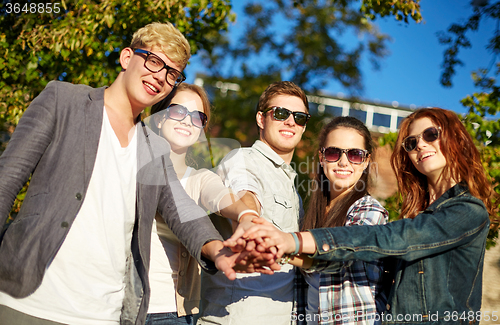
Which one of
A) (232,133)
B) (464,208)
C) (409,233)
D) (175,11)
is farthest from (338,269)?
(232,133)

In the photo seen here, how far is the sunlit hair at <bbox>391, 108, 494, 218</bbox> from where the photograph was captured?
2092 mm

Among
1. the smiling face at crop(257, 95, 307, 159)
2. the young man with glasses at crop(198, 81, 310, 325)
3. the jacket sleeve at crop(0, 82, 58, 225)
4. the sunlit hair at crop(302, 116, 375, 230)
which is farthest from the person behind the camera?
the smiling face at crop(257, 95, 307, 159)

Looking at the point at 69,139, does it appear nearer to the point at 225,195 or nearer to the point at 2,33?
the point at 225,195

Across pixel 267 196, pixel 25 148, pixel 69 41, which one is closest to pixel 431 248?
pixel 267 196

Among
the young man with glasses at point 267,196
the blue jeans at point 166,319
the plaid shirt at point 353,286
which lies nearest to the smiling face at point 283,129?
the young man with glasses at point 267,196

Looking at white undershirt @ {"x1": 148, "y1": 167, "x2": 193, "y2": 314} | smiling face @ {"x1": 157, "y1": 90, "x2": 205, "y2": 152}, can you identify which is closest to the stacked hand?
white undershirt @ {"x1": 148, "y1": 167, "x2": 193, "y2": 314}

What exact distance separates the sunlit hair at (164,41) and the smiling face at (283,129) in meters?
0.84

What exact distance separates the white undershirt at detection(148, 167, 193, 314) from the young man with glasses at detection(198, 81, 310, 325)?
0.89ft

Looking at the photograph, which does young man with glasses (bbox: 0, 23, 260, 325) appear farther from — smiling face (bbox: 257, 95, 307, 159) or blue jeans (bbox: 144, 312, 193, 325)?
smiling face (bbox: 257, 95, 307, 159)

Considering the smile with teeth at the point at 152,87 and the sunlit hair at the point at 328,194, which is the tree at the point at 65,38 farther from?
the sunlit hair at the point at 328,194

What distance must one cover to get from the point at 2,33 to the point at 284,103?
278 cm

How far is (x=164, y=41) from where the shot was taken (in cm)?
208

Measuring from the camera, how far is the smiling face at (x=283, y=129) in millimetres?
2719

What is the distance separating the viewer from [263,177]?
8.32ft
